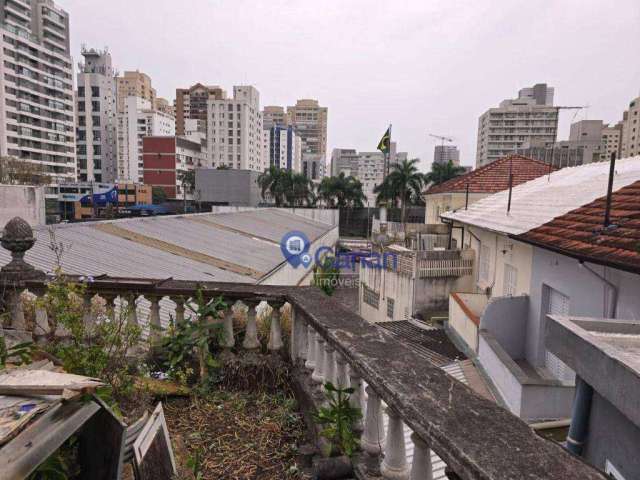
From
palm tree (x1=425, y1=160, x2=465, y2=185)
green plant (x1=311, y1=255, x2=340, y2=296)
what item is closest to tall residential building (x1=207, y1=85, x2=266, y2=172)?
palm tree (x1=425, y1=160, x2=465, y2=185)

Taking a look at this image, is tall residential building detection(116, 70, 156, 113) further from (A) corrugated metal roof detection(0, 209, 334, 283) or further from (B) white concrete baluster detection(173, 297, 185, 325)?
(B) white concrete baluster detection(173, 297, 185, 325)

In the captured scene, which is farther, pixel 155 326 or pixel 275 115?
pixel 275 115

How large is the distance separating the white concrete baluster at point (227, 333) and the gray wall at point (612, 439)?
2517 millimetres

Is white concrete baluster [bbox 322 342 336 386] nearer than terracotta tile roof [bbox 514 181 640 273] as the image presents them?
Yes

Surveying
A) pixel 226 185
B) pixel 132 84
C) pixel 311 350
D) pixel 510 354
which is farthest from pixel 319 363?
pixel 132 84

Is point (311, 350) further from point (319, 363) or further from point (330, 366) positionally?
point (330, 366)

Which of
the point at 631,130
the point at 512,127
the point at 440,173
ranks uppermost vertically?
the point at 512,127

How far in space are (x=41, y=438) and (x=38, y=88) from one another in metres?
77.3

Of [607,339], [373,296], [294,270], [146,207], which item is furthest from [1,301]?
[146,207]

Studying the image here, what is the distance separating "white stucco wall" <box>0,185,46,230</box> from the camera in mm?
13938

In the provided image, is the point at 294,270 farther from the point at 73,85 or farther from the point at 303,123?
the point at 303,123

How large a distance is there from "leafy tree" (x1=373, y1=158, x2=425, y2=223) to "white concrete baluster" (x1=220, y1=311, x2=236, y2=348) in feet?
164

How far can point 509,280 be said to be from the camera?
40.6 ft

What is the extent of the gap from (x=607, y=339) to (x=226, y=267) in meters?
12.8
